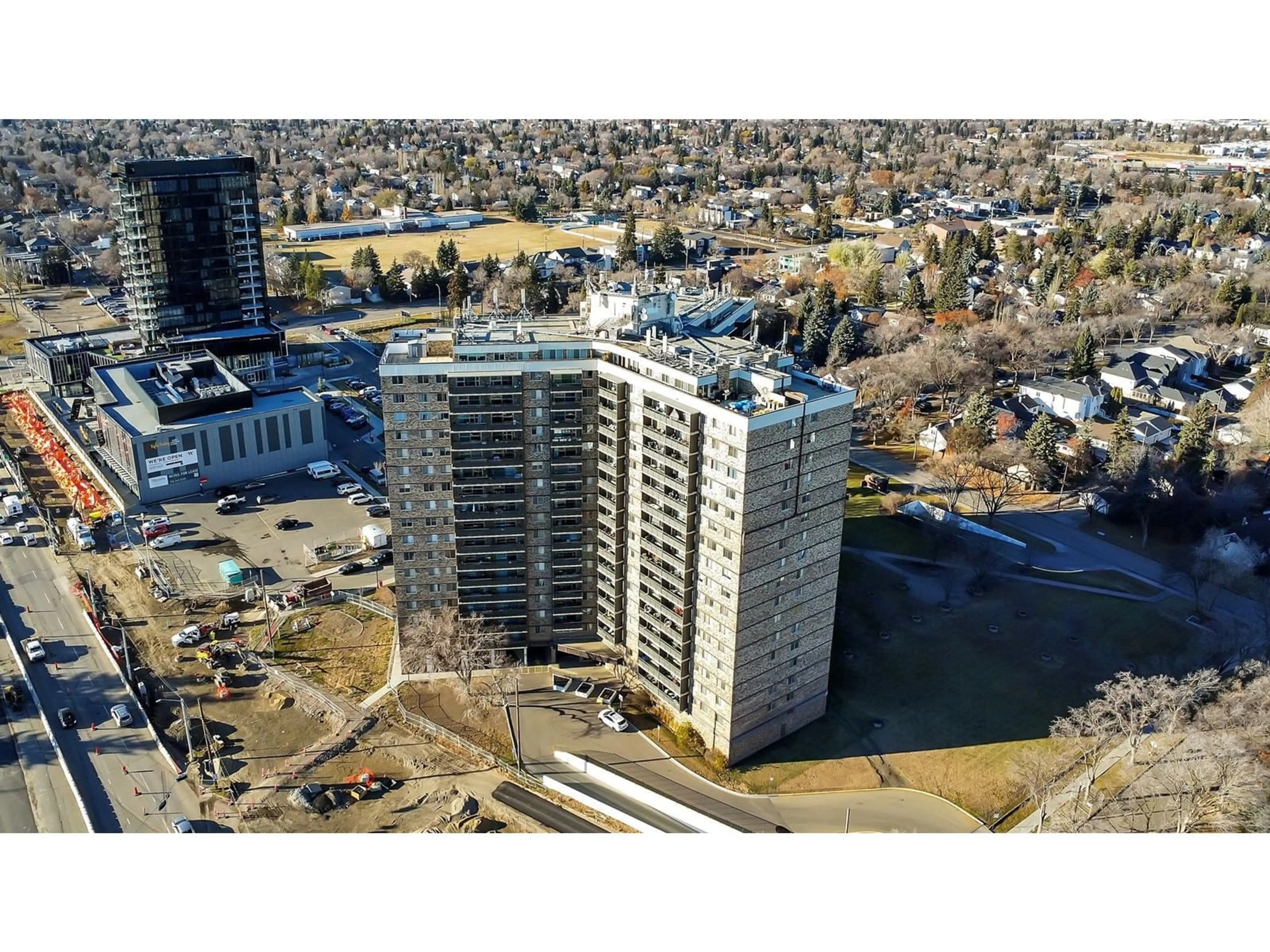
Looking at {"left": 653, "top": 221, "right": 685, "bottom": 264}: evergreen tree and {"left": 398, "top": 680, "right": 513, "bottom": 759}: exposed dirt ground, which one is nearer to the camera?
{"left": 398, "top": 680, "right": 513, "bottom": 759}: exposed dirt ground

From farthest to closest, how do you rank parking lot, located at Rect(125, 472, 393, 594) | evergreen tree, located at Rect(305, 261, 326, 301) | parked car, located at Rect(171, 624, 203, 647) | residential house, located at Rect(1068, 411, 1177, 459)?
1. evergreen tree, located at Rect(305, 261, 326, 301)
2. residential house, located at Rect(1068, 411, 1177, 459)
3. parking lot, located at Rect(125, 472, 393, 594)
4. parked car, located at Rect(171, 624, 203, 647)

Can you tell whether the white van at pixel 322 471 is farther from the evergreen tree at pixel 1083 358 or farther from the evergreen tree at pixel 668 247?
the evergreen tree at pixel 668 247

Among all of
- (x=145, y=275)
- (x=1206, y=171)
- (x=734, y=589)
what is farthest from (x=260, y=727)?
(x=1206, y=171)

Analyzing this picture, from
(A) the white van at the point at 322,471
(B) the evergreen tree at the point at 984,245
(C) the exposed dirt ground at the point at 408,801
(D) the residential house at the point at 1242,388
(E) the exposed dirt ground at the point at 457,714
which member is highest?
(B) the evergreen tree at the point at 984,245

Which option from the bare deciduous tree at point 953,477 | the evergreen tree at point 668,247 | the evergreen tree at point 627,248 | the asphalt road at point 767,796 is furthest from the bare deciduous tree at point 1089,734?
the evergreen tree at point 668,247

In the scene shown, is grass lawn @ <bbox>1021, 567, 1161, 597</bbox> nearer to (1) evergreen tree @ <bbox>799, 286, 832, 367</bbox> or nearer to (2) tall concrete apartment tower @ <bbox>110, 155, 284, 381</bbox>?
(1) evergreen tree @ <bbox>799, 286, 832, 367</bbox>

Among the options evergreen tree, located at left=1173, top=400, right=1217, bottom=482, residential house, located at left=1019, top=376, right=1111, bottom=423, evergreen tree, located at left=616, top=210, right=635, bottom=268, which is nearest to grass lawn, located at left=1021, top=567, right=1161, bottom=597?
evergreen tree, located at left=1173, top=400, right=1217, bottom=482

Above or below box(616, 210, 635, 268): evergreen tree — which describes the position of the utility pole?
below
